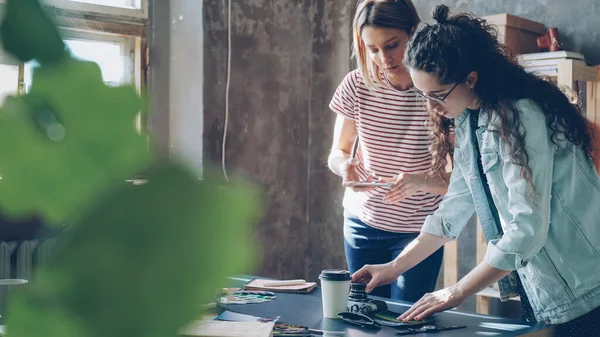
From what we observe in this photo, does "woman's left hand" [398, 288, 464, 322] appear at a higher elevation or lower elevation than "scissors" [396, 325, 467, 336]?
higher

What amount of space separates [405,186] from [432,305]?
473mm

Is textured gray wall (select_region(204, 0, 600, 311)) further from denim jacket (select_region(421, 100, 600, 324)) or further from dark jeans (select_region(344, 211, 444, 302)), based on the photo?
denim jacket (select_region(421, 100, 600, 324))

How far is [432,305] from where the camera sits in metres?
1.82

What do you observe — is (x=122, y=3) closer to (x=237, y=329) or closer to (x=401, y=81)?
(x=401, y=81)

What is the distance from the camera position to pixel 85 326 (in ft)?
0.46

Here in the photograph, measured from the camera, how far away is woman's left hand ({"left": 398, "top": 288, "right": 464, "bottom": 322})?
1797mm

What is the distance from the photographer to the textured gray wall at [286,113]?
12.5 ft

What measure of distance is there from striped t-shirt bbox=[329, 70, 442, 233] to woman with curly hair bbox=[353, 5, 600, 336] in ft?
1.43

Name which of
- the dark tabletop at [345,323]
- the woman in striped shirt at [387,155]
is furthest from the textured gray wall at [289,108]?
the dark tabletop at [345,323]

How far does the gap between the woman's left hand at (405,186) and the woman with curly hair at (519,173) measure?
0.32m

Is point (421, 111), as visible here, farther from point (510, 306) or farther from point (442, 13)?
point (510, 306)

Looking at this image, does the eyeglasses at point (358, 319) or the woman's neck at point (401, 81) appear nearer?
the eyeglasses at point (358, 319)

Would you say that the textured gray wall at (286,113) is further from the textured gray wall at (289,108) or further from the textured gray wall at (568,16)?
the textured gray wall at (568,16)

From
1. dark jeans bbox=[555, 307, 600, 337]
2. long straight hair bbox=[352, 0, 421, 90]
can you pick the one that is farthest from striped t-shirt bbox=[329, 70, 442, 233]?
dark jeans bbox=[555, 307, 600, 337]
